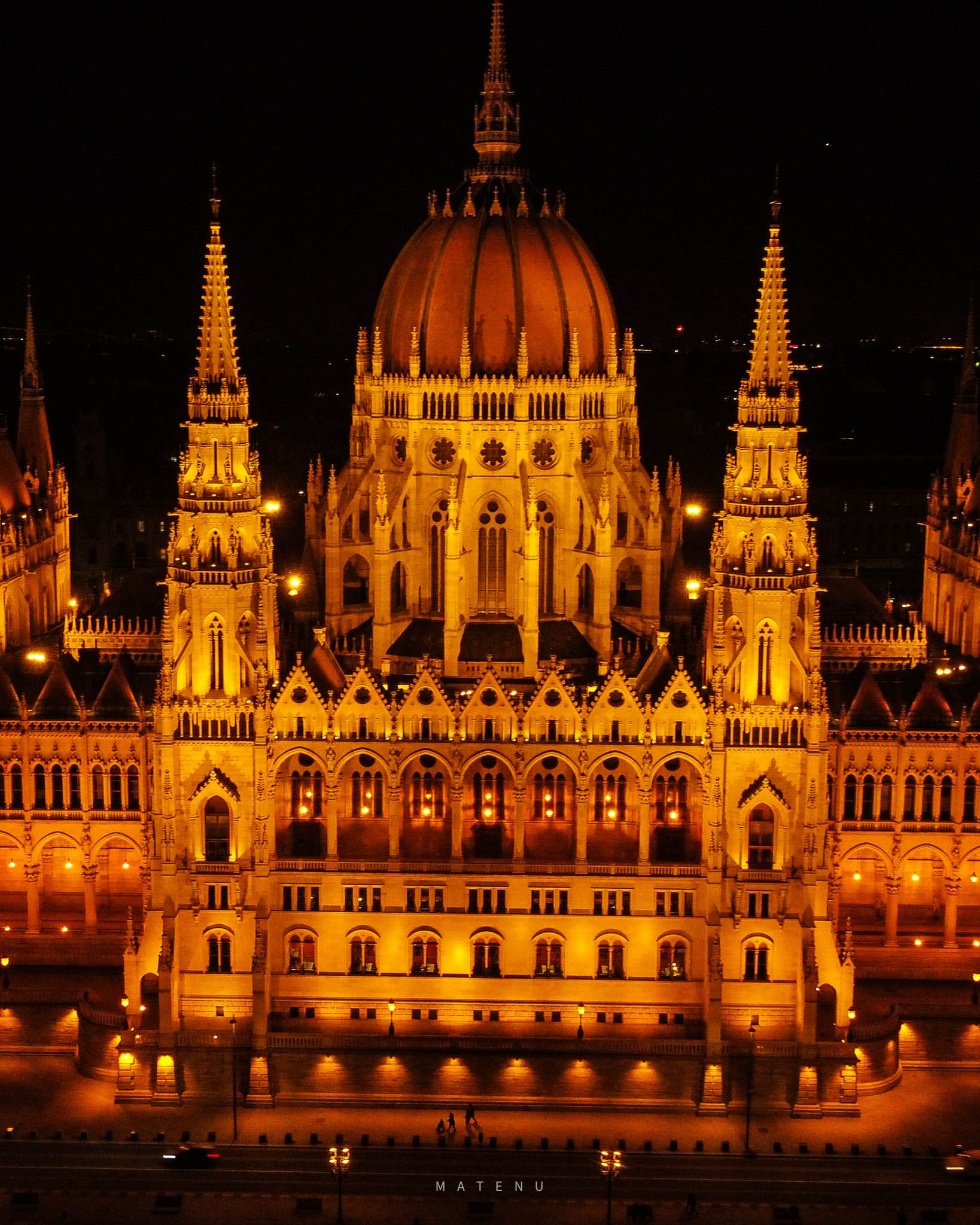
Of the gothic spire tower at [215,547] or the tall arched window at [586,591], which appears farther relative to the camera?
the tall arched window at [586,591]

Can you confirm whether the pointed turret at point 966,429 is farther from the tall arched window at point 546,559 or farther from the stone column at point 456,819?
the stone column at point 456,819

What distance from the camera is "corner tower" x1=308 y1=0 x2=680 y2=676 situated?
123188mm

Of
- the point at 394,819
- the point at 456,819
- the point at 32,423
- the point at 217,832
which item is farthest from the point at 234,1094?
the point at 32,423

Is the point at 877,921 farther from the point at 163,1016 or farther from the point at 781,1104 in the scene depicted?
the point at 163,1016

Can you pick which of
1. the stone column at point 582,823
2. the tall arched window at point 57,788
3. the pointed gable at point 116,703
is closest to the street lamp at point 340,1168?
the stone column at point 582,823

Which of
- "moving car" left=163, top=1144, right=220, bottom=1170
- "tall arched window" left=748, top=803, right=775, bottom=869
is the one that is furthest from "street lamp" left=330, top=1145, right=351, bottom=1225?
"tall arched window" left=748, top=803, right=775, bottom=869

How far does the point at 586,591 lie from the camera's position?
12612 centimetres

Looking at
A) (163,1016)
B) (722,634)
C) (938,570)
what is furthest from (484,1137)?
(938,570)

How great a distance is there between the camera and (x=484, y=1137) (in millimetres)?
101812

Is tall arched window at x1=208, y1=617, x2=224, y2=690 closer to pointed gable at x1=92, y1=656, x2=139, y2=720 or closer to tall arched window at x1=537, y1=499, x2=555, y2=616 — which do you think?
pointed gable at x1=92, y1=656, x2=139, y2=720

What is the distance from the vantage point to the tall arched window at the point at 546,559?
12494 centimetres

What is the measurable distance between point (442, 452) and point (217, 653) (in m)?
20.7

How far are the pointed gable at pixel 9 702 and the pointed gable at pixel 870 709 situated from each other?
43.3m

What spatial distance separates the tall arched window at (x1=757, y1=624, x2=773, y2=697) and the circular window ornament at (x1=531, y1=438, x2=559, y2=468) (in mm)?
20210
